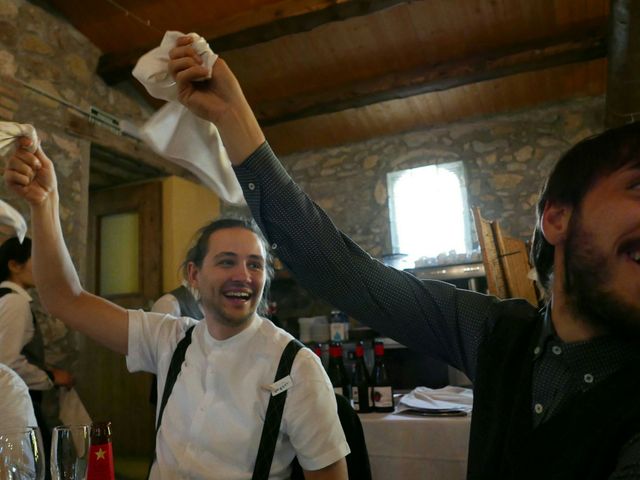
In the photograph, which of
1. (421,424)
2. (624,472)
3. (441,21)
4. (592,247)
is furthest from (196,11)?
(624,472)

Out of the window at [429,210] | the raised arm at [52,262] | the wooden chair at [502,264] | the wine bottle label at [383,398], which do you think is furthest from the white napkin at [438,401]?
the window at [429,210]

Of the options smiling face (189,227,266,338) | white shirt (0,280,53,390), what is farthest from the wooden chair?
white shirt (0,280,53,390)

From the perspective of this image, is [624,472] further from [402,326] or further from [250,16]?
[250,16]

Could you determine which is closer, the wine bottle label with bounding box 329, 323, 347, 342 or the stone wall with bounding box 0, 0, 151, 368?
the stone wall with bounding box 0, 0, 151, 368

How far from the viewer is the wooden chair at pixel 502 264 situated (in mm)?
2512

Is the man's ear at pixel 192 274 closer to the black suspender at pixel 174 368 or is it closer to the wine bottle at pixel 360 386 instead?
the black suspender at pixel 174 368

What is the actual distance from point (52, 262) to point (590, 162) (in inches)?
50.1

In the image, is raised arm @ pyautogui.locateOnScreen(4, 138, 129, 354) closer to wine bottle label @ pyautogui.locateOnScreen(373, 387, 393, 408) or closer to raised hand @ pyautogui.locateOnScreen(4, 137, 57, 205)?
raised hand @ pyautogui.locateOnScreen(4, 137, 57, 205)

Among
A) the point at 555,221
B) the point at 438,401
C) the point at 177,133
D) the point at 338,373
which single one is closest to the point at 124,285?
the point at 338,373

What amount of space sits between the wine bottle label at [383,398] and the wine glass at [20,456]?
1310mm

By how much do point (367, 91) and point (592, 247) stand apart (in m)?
3.67

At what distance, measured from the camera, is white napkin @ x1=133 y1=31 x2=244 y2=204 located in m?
0.89

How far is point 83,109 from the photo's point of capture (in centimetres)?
365

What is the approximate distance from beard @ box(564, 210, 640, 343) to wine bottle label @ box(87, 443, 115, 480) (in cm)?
76
